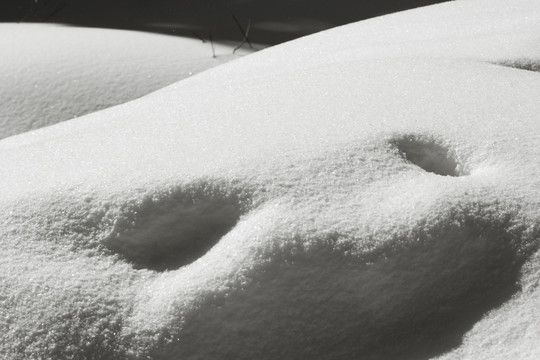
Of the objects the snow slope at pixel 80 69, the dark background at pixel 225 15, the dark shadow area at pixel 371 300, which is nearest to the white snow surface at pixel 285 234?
the dark shadow area at pixel 371 300

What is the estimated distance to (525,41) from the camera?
1.34 m

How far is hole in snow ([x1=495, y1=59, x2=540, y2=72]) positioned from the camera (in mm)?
1263

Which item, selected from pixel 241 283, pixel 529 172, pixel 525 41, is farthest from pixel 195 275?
pixel 525 41

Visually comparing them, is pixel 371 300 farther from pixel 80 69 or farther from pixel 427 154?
pixel 80 69

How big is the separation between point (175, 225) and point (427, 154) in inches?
12.4

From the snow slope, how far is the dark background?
1.41ft

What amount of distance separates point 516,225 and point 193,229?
0.33m

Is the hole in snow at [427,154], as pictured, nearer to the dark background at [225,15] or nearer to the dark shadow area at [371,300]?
the dark shadow area at [371,300]

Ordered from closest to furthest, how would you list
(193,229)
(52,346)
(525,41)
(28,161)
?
1. (52,346)
2. (193,229)
3. (28,161)
4. (525,41)


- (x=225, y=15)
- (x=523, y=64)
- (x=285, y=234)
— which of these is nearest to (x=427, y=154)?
(x=285, y=234)

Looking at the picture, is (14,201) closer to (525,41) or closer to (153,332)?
(153,332)

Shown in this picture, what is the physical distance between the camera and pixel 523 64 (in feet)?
4.16

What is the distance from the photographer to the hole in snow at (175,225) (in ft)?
2.60

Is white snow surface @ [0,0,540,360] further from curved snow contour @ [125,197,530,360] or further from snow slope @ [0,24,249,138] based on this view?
snow slope @ [0,24,249,138]
